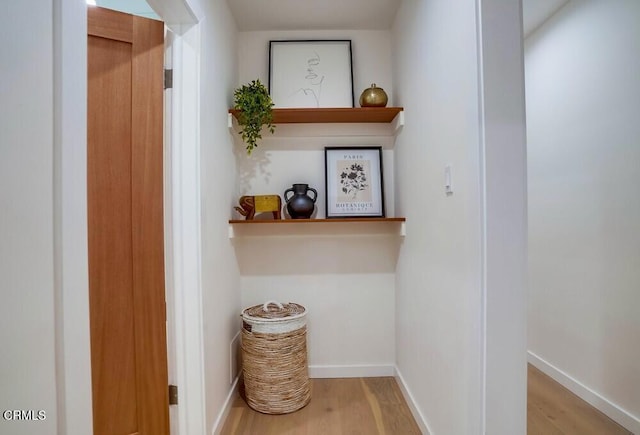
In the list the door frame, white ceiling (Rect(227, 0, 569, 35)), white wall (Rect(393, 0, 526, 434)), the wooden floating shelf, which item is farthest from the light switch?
white ceiling (Rect(227, 0, 569, 35))

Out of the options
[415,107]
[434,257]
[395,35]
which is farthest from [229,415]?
[395,35]

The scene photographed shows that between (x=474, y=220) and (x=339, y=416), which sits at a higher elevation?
(x=474, y=220)

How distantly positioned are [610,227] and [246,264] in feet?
7.58

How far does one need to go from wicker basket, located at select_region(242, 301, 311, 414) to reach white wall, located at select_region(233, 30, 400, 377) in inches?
15.5

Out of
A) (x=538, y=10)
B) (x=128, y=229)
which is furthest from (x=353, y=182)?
(x=538, y=10)

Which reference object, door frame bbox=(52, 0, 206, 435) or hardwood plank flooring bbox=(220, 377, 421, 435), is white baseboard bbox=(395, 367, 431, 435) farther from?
door frame bbox=(52, 0, 206, 435)

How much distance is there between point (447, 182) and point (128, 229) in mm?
1433

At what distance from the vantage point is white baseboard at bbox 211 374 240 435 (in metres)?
1.65

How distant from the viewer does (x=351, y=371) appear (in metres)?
2.31

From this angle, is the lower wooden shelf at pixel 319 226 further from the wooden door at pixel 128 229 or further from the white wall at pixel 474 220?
the wooden door at pixel 128 229

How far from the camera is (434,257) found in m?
1.53

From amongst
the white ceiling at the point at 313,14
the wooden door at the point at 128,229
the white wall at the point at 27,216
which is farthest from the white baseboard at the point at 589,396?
the white ceiling at the point at 313,14

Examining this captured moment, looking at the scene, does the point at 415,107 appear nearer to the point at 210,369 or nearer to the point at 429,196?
the point at 429,196

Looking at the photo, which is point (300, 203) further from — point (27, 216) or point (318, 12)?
point (27, 216)
